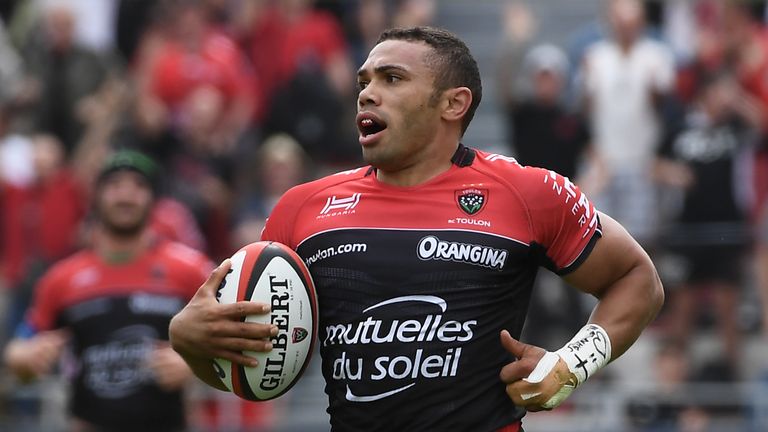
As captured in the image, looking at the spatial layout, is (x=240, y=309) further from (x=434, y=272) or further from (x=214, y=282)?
(x=434, y=272)

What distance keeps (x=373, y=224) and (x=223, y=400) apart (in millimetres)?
6908

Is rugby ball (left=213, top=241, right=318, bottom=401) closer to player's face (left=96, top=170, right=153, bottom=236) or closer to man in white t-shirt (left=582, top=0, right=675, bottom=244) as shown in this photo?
player's face (left=96, top=170, right=153, bottom=236)

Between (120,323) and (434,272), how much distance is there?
4646mm

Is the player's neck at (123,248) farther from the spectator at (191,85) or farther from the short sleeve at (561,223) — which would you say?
the short sleeve at (561,223)

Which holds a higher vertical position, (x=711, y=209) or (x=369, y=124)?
(x=369, y=124)

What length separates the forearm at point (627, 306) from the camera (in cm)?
537

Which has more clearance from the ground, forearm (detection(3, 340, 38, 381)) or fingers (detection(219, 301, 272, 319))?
fingers (detection(219, 301, 272, 319))

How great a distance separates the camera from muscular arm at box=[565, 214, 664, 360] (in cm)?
537

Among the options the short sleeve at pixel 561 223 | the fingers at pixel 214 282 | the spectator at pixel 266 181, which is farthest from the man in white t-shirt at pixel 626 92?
the fingers at pixel 214 282

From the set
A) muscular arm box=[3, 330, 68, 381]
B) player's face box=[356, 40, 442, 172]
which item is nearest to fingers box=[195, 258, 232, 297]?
player's face box=[356, 40, 442, 172]

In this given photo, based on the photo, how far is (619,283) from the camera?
541 cm

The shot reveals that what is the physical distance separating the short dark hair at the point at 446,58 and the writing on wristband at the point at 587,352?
91cm

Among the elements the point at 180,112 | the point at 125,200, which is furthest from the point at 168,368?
the point at 180,112

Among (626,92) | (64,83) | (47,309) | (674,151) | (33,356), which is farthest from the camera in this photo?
(64,83)
